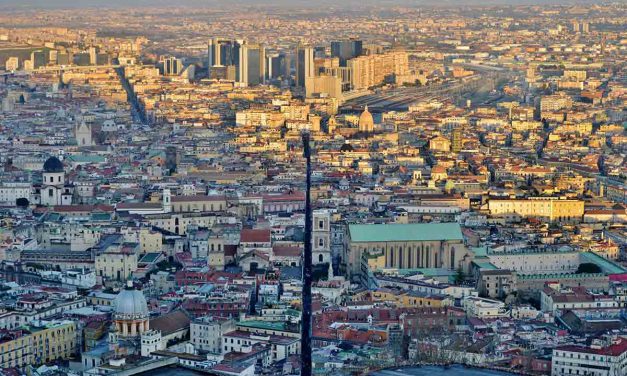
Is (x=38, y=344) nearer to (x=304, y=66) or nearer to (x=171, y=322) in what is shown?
(x=171, y=322)

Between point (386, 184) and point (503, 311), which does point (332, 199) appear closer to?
point (386, 184)

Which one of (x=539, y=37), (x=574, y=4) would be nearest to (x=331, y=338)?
(x=539, y=37)

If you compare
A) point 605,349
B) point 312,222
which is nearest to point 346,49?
point 312,222

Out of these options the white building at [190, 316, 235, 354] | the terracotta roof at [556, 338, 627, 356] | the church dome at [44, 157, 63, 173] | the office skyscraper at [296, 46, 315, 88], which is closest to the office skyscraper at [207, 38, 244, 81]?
the office skyscraper at [296, 46, 315, 88]

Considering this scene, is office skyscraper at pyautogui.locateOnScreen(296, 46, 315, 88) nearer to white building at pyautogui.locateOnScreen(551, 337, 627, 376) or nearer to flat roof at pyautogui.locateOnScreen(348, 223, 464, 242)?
flat roof at pyautogui.locateOnScreen(348, 223, 464, 242)

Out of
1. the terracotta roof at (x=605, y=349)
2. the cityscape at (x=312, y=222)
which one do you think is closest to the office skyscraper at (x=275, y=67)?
the cityscape at (x=312, y=222)

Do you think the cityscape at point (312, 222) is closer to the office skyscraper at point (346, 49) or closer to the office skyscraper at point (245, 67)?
the office skyscraper at point (245, 67)
